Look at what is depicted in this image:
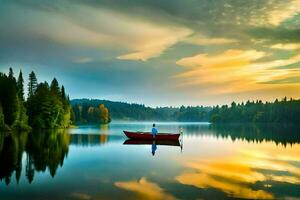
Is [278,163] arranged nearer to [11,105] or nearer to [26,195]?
[26,195]

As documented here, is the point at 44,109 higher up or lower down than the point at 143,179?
→ higher up

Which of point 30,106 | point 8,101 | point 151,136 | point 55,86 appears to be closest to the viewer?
point 151,136

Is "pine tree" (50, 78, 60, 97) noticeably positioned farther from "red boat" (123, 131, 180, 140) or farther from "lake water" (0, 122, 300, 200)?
"lake water" (0, 122, 300, 200)

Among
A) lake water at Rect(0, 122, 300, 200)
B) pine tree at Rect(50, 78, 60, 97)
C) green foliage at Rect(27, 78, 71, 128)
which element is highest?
pine tree at Rect(50, 78, 60, 97)

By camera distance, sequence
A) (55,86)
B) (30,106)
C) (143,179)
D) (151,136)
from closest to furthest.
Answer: (143,179)
(151,136)
(30,106)
(55,86)

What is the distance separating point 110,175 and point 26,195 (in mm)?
8062

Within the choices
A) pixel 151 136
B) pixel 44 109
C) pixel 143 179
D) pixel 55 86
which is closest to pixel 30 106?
pixel 44 109

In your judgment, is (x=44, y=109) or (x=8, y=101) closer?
(x=8, y=101)

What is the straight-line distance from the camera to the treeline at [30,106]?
77875mm

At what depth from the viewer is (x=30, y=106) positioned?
96500 millimetres

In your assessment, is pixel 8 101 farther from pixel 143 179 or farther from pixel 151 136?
pixel 143 179

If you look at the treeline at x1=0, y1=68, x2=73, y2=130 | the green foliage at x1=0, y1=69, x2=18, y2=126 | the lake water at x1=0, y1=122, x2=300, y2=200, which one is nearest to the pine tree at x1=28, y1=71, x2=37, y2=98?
the treeline at x1=0, y1=68, x2=73, y2=130

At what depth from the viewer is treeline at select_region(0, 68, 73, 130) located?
77875 millimetres

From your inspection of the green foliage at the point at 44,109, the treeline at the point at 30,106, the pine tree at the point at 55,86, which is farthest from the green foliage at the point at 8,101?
the pine tree at the point at 55,86
